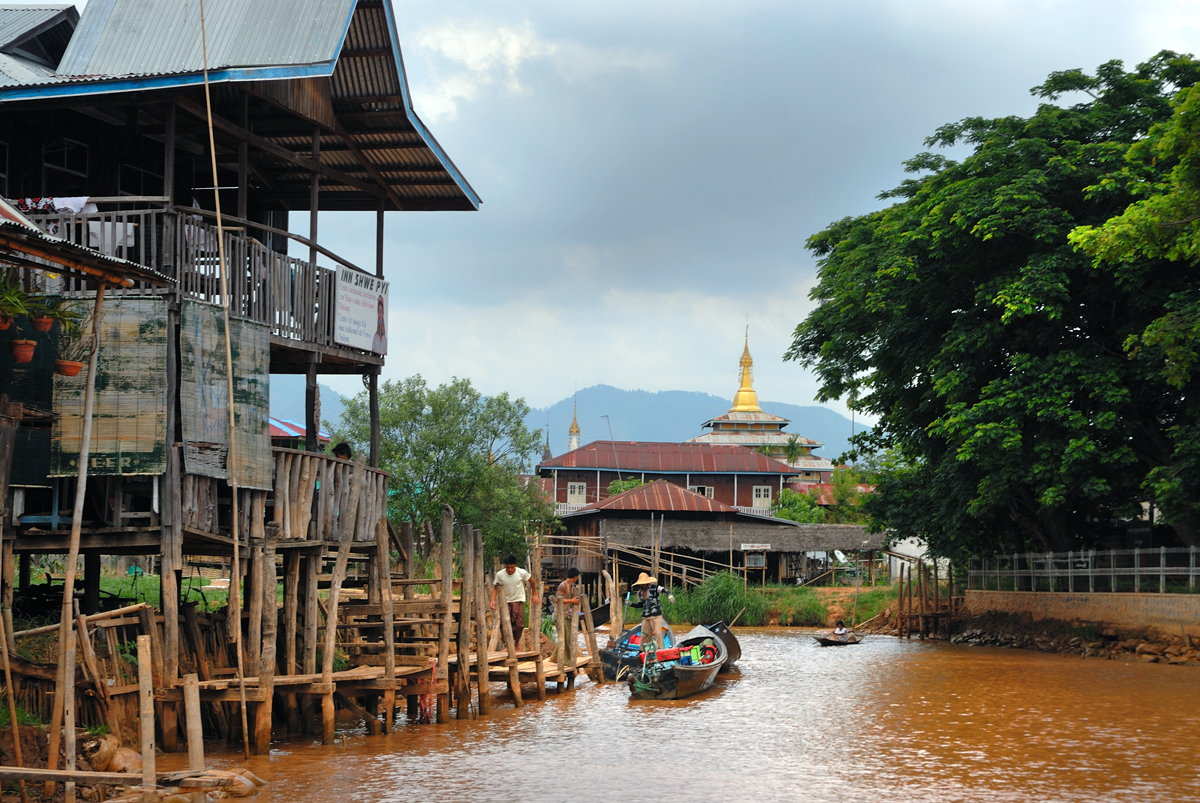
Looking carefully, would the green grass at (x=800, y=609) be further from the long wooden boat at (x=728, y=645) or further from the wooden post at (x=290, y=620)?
the wooden post at (x=290, y=620)

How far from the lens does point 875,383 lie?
27891mm

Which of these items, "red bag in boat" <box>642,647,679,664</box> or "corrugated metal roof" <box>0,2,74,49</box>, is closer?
"corrugated metal roof" <box>0,2,74,49</box>

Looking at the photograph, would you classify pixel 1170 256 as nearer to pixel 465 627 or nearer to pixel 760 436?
pixel 465 627

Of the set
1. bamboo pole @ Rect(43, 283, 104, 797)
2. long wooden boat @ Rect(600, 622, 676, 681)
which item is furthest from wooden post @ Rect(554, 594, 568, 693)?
bamboo pole @ Rect(43, 283, 104, 797)

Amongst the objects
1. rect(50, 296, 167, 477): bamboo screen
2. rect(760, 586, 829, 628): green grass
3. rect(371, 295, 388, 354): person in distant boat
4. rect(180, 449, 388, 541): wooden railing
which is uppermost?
rect(371, 295, 388, 354): person in distant boat

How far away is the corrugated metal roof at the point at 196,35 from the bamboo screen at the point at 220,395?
312 centimetres

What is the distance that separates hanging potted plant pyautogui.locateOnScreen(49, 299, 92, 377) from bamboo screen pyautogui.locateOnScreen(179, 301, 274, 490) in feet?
3.18

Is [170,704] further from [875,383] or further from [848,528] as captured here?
[848,528]

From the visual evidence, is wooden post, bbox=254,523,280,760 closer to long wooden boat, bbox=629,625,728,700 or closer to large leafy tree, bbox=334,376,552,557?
long wooden boat, bbox=629,625,728,700

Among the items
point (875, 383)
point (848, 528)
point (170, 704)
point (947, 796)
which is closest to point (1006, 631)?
point (875, 383)

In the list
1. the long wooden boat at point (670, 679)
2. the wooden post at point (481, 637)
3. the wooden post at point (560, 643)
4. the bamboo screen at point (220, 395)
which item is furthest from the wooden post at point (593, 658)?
the bamboo screen at point (220, 395)

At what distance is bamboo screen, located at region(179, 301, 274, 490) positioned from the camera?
12.4m

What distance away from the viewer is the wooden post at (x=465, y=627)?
14.8 metres

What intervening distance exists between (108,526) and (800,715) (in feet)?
32.4
